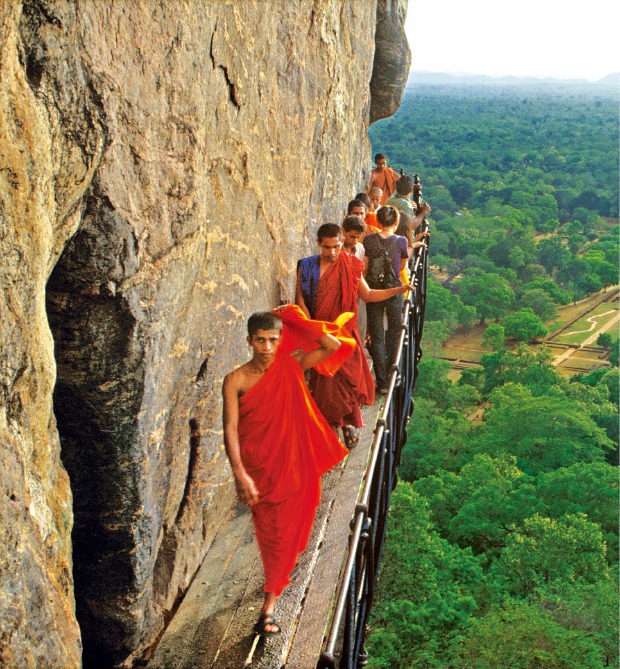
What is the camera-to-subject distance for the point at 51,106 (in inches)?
114

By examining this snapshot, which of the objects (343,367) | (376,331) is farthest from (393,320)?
(343,367)

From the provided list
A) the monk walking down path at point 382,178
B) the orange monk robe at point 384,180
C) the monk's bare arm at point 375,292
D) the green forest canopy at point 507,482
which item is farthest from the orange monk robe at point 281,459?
the green forest canopy at point 507,482

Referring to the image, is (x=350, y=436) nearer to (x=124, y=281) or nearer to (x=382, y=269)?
(x=382, y=269)

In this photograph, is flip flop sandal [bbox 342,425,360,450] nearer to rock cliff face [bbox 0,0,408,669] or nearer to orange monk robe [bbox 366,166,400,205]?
rock cliff face [bbox 0,0,408,669]

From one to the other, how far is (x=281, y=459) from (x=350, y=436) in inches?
63.1

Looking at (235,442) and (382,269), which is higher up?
(382,269)

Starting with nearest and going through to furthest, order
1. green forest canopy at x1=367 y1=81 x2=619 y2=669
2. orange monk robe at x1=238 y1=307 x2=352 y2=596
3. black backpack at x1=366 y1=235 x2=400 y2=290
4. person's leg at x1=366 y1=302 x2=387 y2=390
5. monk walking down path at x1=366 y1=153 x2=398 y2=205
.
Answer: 1. orange monk robe at x1=238 y1=307 x2=352 y2=596
2. black backpack at x1=366 y1=235 x2=400 y2=290
3. person's leg at x1=366 y1=302 x2=387 y2=390
4. monk walking down path at x1=366 y1=153 x2=398 y2=205
5. green forest canopy at x1=367 y1=81 x2=619 y2=669

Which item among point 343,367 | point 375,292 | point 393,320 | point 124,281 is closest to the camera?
point 124,281

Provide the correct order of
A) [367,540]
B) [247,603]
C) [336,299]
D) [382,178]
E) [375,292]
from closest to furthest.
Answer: [367,540], [247,603], [336,299], [375,292], [382,178]

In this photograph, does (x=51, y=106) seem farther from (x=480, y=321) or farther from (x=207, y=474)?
(x=480, y=321)

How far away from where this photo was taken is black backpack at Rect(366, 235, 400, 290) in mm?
6027

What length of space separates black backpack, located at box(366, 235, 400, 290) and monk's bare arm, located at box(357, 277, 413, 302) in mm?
285

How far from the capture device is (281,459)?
4.06 m

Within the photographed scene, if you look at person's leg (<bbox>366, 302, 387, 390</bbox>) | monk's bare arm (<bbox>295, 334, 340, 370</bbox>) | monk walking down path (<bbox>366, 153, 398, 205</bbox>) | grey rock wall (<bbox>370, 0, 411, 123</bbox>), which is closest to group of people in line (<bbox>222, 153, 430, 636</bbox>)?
monk's bare arm (<bbox>295, 334, 340, 370</bbox>)
